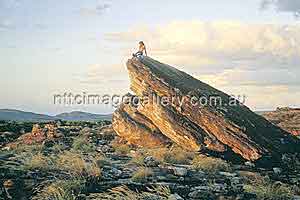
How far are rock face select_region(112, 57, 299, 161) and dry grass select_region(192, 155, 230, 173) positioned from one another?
177cm

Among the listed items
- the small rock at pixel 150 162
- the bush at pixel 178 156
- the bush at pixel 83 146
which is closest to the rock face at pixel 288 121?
the bush at pixel 178 156

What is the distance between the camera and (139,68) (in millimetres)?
21797

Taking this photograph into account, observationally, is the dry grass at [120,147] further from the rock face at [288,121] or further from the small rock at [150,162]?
the rock face at [288,121]

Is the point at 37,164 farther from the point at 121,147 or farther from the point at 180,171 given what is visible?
the point at 121,147

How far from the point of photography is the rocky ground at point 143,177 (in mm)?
13305

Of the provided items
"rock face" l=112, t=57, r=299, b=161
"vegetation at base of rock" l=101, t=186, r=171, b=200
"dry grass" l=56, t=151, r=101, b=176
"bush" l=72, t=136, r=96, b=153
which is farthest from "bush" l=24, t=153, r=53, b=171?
"rock face" l=112, t=57, r=299, b=161

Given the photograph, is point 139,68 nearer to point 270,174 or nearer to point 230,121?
point 230,121

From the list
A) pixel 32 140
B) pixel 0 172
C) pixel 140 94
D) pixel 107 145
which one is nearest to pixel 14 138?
pixel 32 140

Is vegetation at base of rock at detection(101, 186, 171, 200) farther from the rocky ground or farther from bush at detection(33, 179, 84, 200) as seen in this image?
bush at detection(33, 179, 84, 200)

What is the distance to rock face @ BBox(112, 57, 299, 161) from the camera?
19.6 m

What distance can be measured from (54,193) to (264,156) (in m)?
9.70

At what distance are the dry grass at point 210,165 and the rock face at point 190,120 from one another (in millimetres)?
1769

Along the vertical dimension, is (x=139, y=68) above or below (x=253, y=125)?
above

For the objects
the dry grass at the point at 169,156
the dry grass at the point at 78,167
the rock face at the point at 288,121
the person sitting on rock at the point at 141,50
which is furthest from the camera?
the rock face at the point at 288,121
